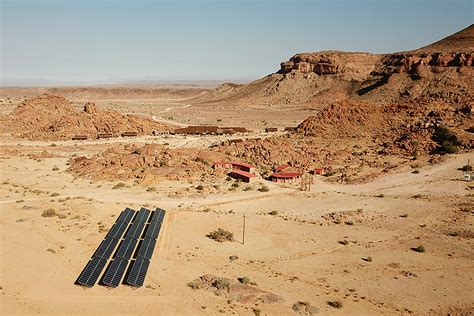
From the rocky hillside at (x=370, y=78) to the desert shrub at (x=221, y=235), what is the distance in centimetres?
6495

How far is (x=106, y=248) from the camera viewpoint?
2253 centimetres

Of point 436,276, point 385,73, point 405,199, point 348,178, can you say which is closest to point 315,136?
point 348,178

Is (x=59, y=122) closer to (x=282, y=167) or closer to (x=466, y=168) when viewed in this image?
(x=282, y=167)

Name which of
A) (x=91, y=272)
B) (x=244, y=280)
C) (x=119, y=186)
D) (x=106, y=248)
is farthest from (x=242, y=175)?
(x=91, y=272)

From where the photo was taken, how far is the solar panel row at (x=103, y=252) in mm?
19395

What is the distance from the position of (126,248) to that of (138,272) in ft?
9.30

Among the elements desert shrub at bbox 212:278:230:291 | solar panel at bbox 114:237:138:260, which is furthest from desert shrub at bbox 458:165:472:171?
solar panel at bbox 114:237:138:260

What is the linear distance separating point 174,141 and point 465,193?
39845 millimetres

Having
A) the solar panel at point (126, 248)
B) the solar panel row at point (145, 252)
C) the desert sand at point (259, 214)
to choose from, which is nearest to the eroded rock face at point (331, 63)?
the desert sand at point (259, 214)

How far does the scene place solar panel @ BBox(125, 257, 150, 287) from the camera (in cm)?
1919

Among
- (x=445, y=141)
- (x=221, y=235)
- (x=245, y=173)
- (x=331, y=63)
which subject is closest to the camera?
(x=221, y=235)

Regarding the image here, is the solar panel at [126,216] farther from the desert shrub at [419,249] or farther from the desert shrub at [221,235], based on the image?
the desert shrub at [419,249]

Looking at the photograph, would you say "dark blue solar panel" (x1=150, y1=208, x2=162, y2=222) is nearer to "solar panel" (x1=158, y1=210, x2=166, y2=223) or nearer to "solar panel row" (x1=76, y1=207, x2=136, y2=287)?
"solar panel" (x1=158, y1=210, x2=166, y2=223)

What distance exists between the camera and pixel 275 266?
73.6 ft
